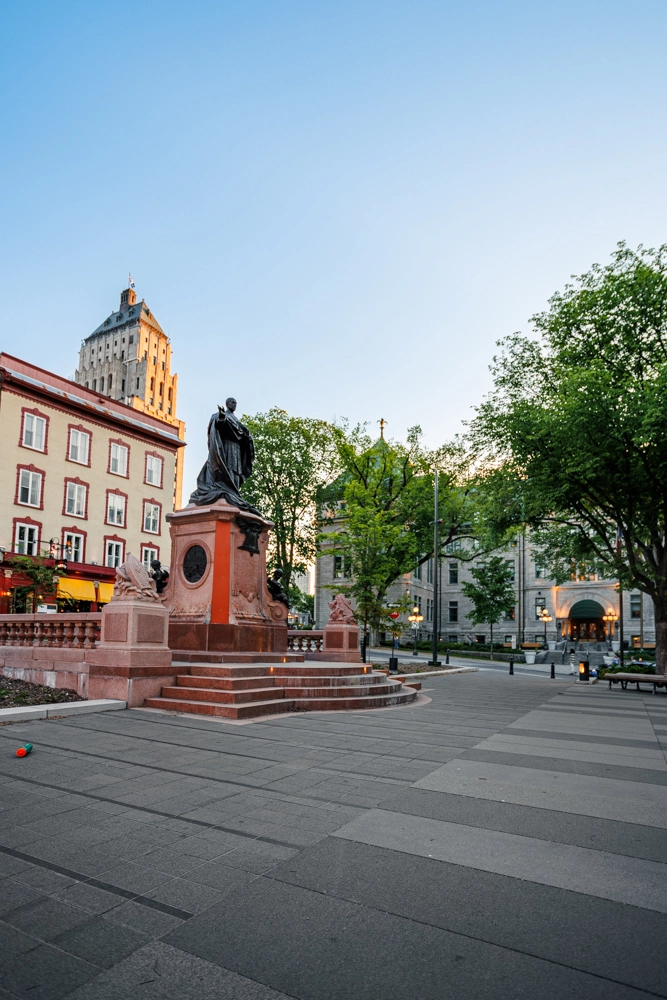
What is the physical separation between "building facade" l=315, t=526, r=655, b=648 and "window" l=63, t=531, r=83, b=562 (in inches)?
1086

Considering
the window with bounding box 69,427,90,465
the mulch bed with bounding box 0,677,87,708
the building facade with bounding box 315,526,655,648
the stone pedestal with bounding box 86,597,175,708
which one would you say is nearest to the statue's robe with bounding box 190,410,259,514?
the stone pedestal with bounding box 86,597,175,708

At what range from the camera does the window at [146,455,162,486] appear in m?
44.5

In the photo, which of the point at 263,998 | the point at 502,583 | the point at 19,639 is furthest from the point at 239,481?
the point at 502,583

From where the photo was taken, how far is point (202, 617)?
1552 centimetres

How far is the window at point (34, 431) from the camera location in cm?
3575

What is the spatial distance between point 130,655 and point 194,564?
4.47m

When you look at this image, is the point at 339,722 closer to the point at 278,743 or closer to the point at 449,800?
the point at 278,743

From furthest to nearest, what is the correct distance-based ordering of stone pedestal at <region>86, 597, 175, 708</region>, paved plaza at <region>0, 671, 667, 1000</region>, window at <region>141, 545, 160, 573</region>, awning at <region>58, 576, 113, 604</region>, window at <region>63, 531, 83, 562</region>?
1. window at <region>141, 545, 160, 573</region>
2. window at <region>63, 531, 83, 562</region>
3. awning at <region>58, 576, 113, 604</region>
4. stone pedestal at <region>86, 597, 175, 708</region>
5. paved plaza at <region>0, 671, 667, 1000</region>

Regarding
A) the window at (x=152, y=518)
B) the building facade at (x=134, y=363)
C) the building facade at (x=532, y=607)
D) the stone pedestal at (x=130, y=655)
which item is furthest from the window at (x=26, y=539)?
the building facade at (x=134, y=363)

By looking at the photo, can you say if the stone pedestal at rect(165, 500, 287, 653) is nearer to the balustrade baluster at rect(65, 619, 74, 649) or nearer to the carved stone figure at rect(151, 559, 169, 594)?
the carved stone figure at rect(151, 559, 169, 594)

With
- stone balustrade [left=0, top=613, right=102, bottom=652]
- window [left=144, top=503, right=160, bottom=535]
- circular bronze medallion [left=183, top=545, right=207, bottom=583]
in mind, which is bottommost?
stone balustrade [left=0, top=613, right=102, bottom=652]

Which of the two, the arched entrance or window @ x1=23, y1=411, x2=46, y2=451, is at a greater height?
window @ x1=23, y1=411, x2=46, y2=451

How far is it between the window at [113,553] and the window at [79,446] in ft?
17.3

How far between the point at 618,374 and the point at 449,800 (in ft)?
65.5
